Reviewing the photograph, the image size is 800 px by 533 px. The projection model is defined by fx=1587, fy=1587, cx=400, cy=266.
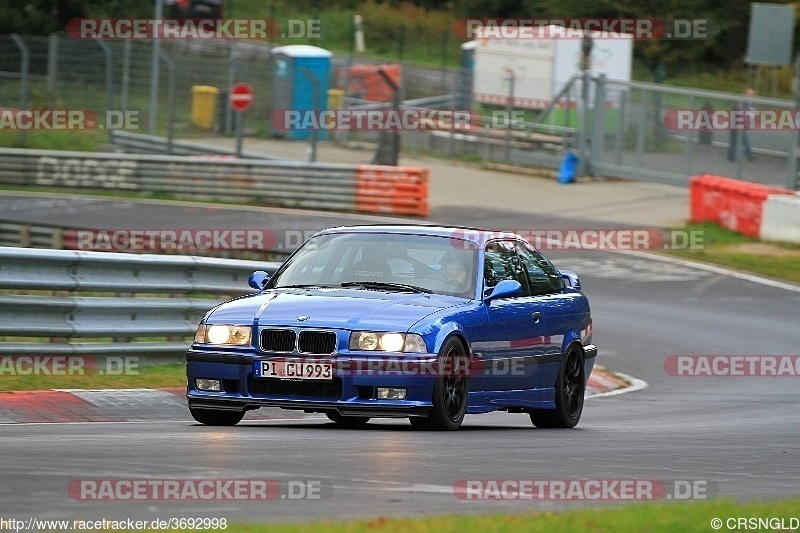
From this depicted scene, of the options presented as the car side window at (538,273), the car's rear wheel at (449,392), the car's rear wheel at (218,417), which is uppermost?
the car side window at (538,273)

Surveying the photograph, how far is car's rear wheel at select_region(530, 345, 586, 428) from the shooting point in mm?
11695

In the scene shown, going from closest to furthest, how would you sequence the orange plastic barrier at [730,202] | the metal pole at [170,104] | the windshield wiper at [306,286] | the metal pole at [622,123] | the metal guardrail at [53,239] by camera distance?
1. the windshield wiper at [306,286]
2. the metal guardrail at [53,239]
3. the orange plastic barrier at [730,202]
4. the metal pole at [622,123]
5. the metal pole at [170,104]

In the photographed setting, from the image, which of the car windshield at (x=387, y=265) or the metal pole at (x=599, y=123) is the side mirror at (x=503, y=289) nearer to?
the car windshield at (x=387, y=265)

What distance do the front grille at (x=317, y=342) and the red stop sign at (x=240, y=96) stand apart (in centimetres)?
2379

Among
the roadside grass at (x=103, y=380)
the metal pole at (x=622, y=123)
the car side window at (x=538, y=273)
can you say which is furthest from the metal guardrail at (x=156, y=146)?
the car side window at (x=538, y=273)

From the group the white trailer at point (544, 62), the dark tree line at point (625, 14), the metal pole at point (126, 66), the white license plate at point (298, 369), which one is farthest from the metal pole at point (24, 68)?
the white license plate at point (298, 369)

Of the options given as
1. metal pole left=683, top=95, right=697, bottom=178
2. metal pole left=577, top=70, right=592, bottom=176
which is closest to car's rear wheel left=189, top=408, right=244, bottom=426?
metal pole left=683, top=95, right=697, bottom=178

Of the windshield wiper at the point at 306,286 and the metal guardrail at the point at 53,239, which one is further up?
the windshield wiper at the point at 306,286

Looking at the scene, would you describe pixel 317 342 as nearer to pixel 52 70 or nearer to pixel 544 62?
pixel 52 70

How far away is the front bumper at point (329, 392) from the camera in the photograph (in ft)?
31.9

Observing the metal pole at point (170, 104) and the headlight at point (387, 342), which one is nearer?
the headlight at point (387, 342)

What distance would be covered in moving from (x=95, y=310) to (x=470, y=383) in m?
4.00

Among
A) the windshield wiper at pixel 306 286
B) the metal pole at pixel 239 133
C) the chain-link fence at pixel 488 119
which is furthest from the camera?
the metal pole at pixel 239 133

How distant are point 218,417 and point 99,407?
123cm
